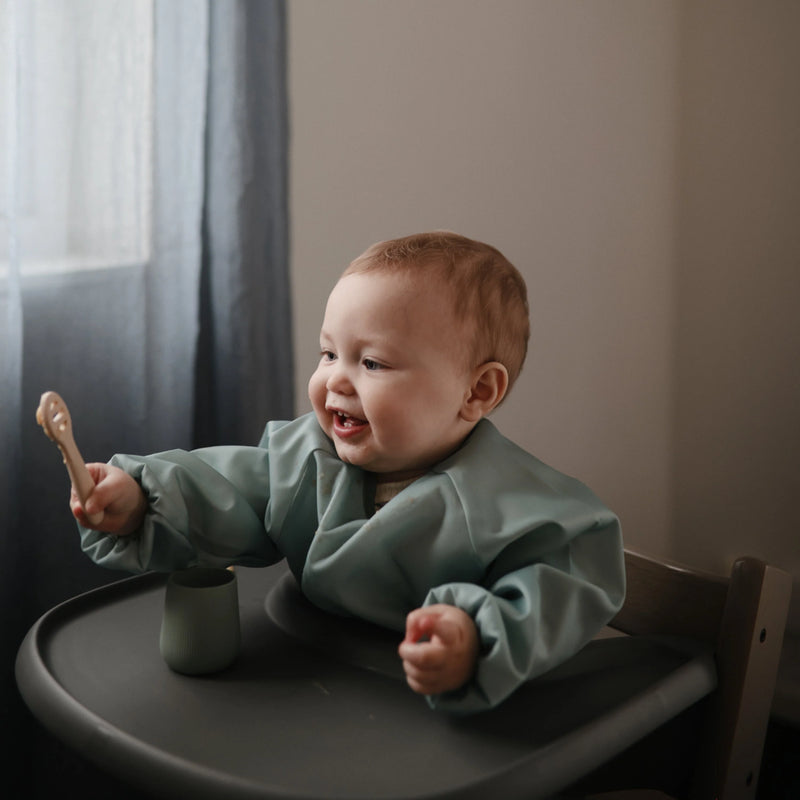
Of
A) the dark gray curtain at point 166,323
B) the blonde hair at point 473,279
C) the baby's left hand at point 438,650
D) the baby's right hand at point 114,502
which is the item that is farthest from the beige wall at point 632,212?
the baby's left hand at point 438,650

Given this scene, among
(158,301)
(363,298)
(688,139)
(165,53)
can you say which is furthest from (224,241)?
(688,139)

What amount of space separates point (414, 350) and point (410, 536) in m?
0.14

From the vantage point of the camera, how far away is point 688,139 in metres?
1.68

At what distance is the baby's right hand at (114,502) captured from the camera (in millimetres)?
650

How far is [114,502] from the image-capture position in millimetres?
667

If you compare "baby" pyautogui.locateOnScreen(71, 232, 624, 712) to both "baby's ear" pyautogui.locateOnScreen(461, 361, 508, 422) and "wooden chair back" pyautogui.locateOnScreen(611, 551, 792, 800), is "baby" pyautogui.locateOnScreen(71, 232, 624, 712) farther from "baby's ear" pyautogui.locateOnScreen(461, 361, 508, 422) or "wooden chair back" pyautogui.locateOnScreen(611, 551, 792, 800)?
"wooden chair back" pyautogui.locateOnScreen(611, 551, 792, 800)

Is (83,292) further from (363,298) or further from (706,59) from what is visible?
(706,59)

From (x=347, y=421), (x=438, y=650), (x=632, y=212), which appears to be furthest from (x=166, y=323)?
(x=632, y=212)

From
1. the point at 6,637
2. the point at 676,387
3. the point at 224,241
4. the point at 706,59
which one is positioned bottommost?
the point at 6,637

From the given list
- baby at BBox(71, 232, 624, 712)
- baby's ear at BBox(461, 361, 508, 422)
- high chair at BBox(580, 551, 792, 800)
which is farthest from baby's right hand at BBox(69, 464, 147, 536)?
high chair at BBox(580, 551, 792, 800)

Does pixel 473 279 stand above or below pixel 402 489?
above

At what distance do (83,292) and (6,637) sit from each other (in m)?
0.37

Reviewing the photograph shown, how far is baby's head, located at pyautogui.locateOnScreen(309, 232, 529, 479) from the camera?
70cm

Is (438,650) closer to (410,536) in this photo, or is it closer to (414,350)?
(410,536)
